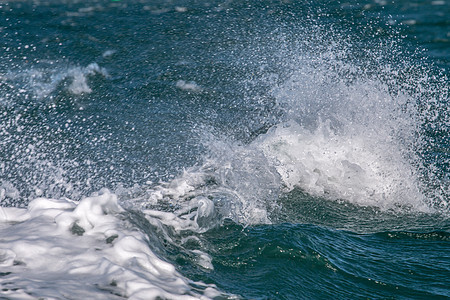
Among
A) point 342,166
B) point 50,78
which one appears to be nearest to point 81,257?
point 342,166

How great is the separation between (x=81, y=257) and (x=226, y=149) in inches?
103

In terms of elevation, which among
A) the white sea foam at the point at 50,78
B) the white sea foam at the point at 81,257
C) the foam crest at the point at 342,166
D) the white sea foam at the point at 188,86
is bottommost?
the foam crest at the point at 342,166

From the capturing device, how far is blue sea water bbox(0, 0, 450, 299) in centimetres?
329

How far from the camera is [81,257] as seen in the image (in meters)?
3.09

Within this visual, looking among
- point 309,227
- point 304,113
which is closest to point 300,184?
point 309,227

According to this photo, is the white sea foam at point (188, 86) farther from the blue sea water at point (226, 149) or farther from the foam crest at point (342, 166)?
the foam crest at point (342, 166)

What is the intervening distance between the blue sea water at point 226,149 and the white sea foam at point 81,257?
1cm

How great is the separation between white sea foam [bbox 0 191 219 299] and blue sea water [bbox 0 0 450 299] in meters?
0.01

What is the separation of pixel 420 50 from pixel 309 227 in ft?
17.8

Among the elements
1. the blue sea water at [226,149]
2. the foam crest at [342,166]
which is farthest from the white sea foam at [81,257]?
the foam crest at [342,166]

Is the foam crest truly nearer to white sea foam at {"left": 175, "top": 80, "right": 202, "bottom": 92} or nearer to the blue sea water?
the blue sea water

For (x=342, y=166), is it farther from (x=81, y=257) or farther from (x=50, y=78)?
(x=50, y=78)

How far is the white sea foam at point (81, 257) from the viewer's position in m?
2.75

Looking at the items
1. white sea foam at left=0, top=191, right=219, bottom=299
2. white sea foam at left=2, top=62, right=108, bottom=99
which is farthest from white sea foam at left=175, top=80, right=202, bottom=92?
white sea foam at left=0, top=191, right=219, bottom=299
